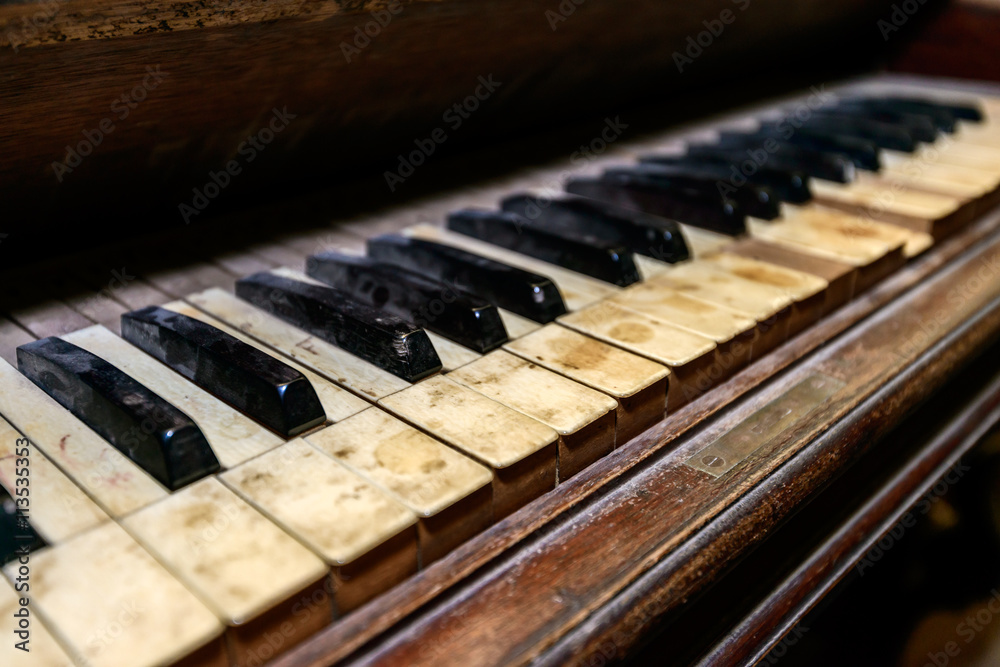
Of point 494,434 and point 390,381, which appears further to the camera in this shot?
point 390,381

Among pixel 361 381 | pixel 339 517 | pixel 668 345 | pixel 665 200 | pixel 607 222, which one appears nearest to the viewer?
pixel 339 517

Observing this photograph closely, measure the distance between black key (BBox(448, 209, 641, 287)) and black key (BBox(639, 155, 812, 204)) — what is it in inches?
16.9

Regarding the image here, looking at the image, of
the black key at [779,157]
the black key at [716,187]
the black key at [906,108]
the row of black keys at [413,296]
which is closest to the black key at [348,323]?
the row of black keys at [413,296]

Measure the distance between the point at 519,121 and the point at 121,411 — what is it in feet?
3.93

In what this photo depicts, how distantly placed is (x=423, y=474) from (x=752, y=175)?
1.14 meters

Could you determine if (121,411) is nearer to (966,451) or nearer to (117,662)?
(117,662)

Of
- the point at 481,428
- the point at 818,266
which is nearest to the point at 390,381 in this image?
the point at 481,428

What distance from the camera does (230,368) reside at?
0.88m

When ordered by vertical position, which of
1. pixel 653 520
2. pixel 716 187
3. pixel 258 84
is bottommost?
pixel 653 520

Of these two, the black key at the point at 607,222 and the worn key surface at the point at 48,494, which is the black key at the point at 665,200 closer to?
the black key at the point at 607,222

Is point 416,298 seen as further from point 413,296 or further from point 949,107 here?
point 949,107

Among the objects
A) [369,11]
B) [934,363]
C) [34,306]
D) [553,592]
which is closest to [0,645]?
[553,592]

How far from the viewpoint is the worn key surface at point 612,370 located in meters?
0.93

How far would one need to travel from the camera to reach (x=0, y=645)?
57 cm
